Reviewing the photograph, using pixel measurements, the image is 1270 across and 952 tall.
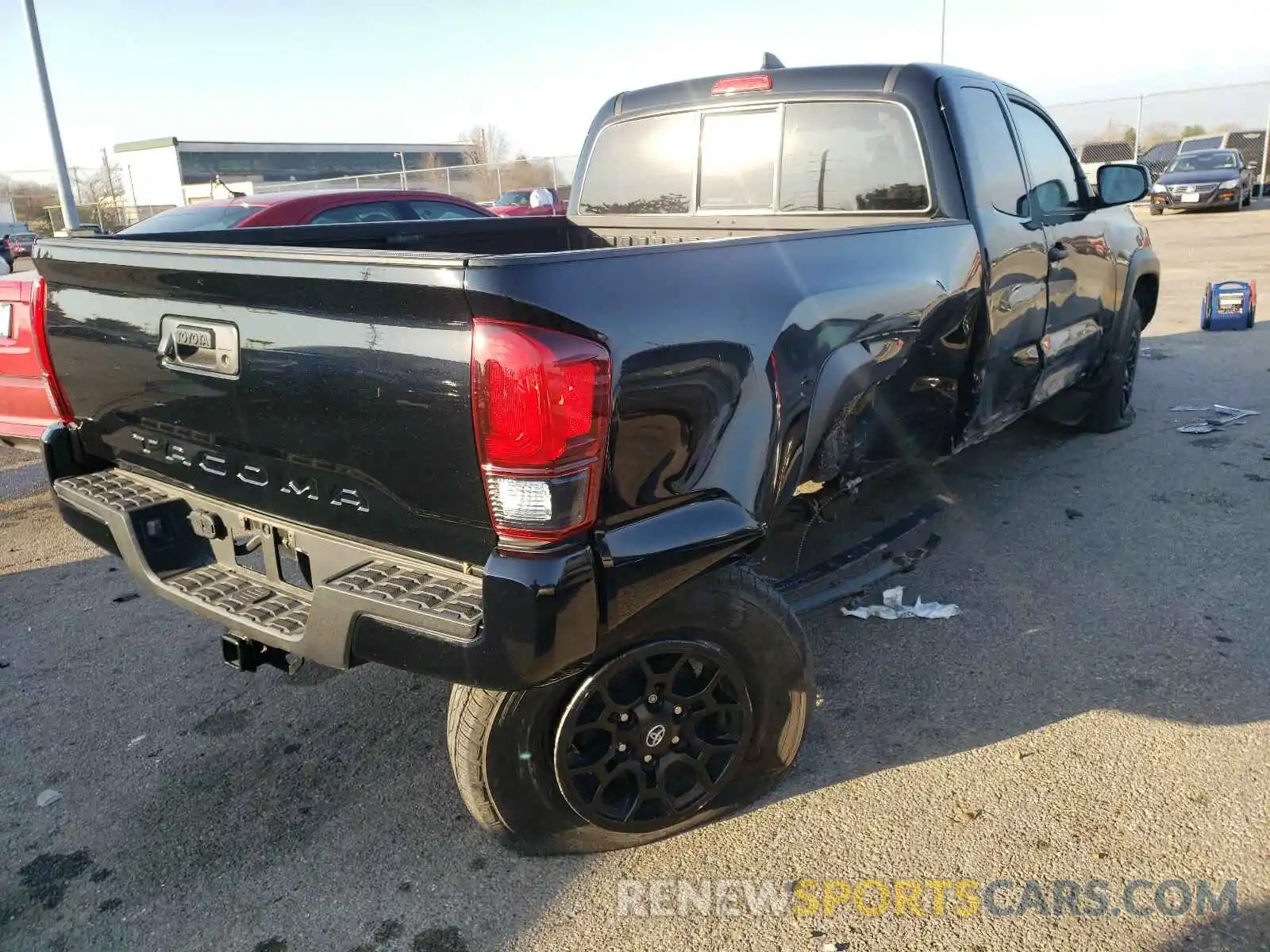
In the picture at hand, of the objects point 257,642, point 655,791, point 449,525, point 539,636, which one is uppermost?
point 449,525

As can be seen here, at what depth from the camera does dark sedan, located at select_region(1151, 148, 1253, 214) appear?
21.4 metres

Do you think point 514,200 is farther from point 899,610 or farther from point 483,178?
point 899,610

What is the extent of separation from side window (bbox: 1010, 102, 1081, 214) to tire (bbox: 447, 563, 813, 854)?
2742 millimetres

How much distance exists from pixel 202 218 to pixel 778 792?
6.37m

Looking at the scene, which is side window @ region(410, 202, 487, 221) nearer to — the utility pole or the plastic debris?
the plastic debris

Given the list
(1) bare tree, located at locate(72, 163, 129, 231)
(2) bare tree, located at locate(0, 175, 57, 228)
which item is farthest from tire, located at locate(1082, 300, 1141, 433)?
(2) bare tree, located at locate(0, 175, 57, 228)

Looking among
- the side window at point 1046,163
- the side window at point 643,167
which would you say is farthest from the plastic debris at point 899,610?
the side window at point 643,167

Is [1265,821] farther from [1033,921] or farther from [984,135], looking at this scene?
[984,135]

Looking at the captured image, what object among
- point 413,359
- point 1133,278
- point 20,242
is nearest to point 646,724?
point 413,359

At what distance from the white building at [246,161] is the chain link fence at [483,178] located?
21952 mm

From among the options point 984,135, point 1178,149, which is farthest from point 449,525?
point 1178,149

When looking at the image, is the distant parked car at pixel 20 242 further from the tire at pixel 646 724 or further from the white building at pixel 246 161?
the tire at pixel 646 724

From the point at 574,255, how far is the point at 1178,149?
2949 centimetres

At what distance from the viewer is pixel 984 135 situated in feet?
12.5
